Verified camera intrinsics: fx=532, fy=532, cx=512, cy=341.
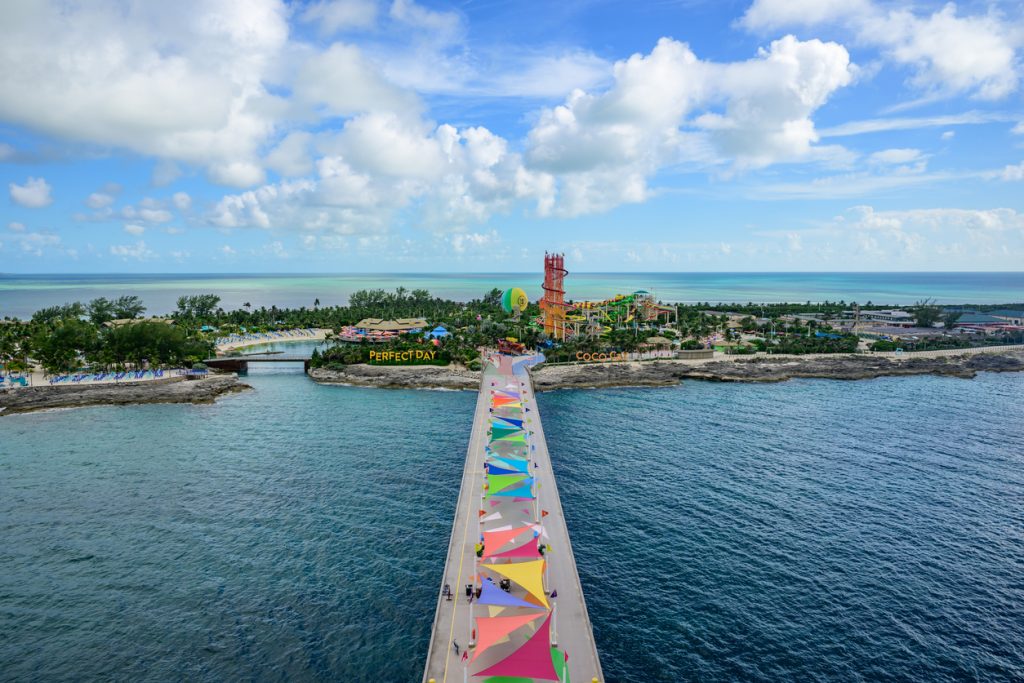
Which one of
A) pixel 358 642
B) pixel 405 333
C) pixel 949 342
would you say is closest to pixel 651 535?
pixel 358 642

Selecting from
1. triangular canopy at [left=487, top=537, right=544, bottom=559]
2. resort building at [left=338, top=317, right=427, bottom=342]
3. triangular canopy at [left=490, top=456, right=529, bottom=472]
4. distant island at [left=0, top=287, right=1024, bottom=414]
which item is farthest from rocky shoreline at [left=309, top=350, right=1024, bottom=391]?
triangular canopy at [left=487, top=537, right=544, bottom=559]

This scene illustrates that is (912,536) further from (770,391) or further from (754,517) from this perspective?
(770,391)

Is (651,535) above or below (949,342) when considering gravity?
below

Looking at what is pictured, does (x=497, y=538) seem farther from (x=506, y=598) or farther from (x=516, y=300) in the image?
(x=516, y=300)

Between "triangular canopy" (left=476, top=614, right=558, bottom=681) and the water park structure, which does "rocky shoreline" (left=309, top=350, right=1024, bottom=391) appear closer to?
the water park structure

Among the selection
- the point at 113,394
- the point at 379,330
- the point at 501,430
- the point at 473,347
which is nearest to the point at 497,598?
the point at 501,430
